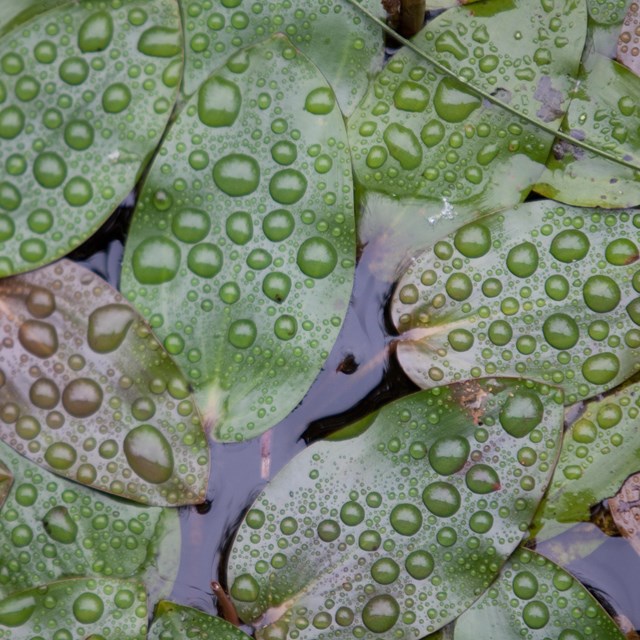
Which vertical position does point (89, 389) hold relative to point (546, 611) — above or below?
above

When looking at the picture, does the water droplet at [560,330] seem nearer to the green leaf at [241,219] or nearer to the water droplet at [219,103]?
the green leaf at [241,219]

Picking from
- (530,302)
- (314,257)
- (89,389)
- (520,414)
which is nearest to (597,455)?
(520,414)

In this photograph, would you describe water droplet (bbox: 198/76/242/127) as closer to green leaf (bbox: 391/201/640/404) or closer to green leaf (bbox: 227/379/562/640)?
green leaf (bbox: 391/201/640/404)

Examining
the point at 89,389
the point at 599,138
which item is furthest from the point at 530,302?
the point at 89,389

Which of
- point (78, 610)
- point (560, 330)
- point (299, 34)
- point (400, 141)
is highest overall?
point (299, 34)

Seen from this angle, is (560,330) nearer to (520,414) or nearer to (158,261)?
(520,414)

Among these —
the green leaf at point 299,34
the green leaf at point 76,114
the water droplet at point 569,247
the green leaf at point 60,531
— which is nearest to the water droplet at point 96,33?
the green leaf at point 76,114
